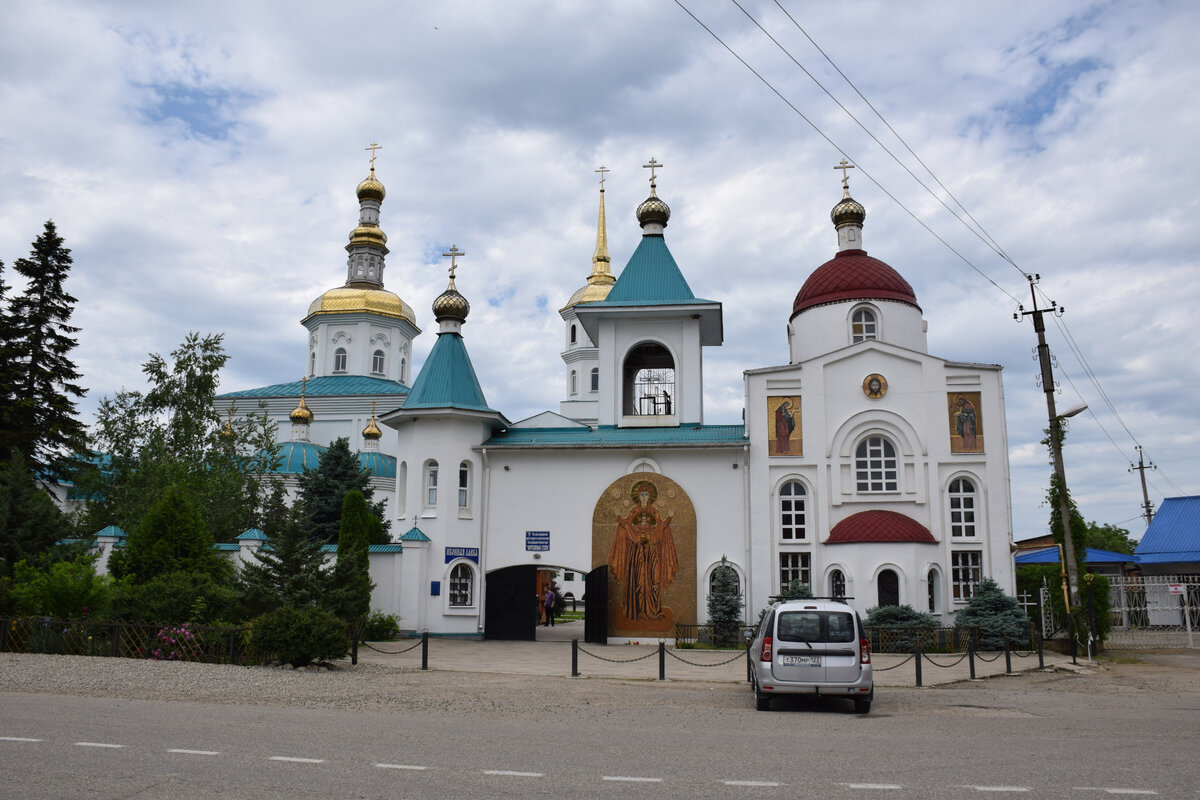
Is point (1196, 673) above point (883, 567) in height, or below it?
below

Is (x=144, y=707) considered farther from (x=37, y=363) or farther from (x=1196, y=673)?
(x=37, y=363)

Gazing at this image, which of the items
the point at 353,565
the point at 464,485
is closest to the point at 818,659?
the point at 353,565

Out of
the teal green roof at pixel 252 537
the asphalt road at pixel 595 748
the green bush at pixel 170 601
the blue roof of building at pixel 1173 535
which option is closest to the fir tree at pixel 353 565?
the teal green roof at pixel 252 537

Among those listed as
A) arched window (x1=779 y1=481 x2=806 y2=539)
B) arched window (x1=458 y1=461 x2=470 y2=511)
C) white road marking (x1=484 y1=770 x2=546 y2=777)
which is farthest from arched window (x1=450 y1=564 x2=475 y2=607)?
white road marking (x1=484 y1=770 x2=546 y2=777)

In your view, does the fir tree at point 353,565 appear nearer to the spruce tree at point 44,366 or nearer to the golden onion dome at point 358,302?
the spruce tree at point 44,366

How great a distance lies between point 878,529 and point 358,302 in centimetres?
3178

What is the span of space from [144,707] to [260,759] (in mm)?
3756

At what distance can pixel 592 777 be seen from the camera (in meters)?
6.47

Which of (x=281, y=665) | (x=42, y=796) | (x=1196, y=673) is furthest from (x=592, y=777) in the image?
(x=1196, y=673)

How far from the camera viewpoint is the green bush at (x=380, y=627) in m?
21.5

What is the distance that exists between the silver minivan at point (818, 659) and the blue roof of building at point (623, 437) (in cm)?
1189

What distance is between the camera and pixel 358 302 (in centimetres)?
4531

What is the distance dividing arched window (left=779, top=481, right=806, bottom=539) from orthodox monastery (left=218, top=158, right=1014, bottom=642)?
4cm

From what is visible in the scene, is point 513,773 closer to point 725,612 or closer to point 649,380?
point 725,612
